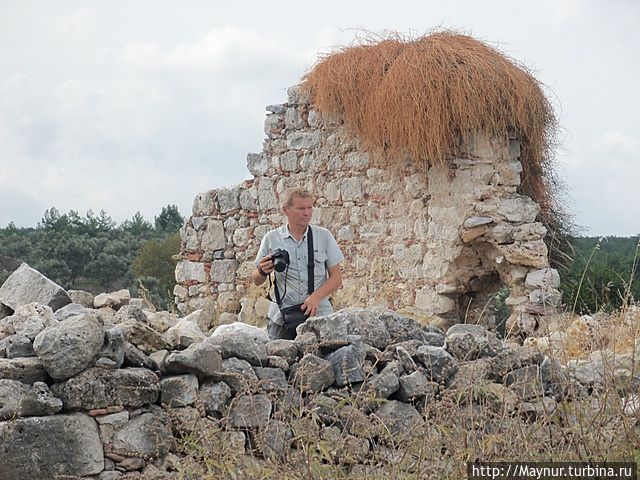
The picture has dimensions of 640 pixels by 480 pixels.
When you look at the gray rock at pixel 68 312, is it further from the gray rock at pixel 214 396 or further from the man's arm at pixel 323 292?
the man's arm at pixel 323 292

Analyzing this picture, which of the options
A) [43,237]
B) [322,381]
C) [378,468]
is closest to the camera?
[378,468]

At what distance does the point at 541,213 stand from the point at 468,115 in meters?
1.46

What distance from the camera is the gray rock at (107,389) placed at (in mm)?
4324

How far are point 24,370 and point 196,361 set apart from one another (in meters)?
0.80

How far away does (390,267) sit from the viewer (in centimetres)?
995

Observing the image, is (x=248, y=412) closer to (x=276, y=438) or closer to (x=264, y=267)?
(x=276, y=438)

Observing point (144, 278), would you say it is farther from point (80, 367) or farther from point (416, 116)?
point (80, 367)

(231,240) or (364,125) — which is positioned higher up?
(364,125)

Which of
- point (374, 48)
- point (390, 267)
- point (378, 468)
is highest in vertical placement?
point (374, 48)

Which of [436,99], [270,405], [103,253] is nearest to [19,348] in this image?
[270,405]

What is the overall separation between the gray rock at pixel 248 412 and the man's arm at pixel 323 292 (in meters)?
1.47

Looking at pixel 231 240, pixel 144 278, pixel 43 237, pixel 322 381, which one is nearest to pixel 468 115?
pixel 231 240

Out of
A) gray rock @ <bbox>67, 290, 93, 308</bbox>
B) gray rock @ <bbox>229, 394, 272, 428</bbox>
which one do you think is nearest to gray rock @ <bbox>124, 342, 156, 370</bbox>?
gray rock @ <bbox>229, 394, 272, 428</bbox>

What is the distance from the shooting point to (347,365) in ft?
16.5
